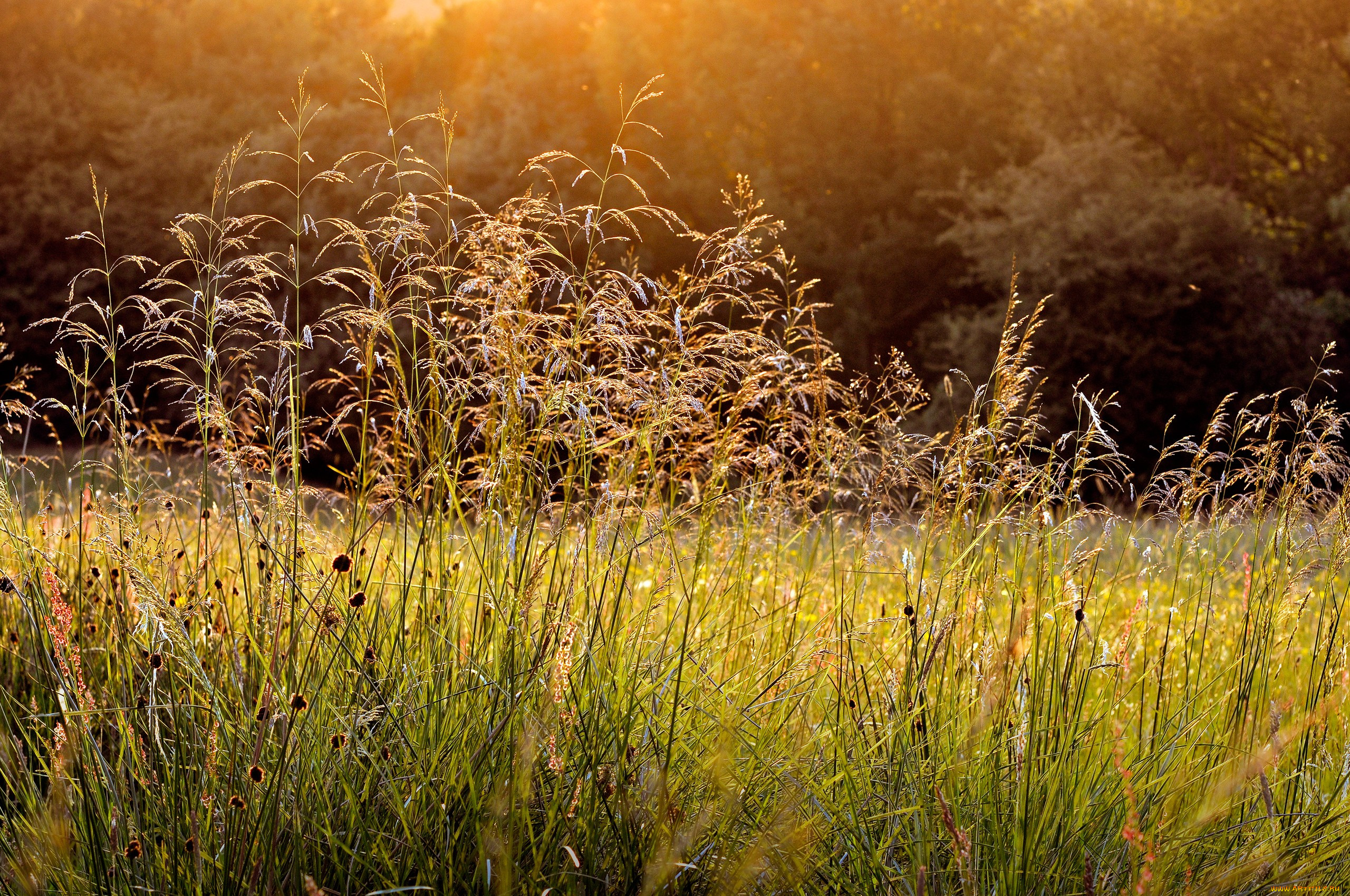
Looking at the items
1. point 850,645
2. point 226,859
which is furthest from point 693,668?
point 226,859

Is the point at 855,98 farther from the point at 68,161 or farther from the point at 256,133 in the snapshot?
the point at 68,161

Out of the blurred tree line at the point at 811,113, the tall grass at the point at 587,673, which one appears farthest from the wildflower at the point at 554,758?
the blurred tree line at the point at 811,113

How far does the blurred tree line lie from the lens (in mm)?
17781

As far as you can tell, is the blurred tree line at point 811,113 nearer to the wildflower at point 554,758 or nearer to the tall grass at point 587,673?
the tall grass at point 587,673

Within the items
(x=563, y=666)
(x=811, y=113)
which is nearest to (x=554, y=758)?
(x=563, y=666)

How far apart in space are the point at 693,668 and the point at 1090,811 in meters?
0.92

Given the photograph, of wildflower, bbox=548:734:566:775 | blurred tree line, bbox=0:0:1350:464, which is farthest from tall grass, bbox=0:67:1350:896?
blurred tree line, bbox=0:0:1350:464

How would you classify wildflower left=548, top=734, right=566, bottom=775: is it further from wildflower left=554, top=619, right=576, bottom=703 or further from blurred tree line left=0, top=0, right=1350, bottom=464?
blurred tree line left=0, top=0, right=1350, bottom=464

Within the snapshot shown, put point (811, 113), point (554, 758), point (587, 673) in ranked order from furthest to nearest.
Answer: point (811, 113)
point (587, 673)
point (554, 758)

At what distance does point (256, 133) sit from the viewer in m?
17.3

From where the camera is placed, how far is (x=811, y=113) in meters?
18.9

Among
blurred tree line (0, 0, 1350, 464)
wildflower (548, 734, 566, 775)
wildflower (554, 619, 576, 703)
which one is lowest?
wildflower (548, 734, 566, 775)

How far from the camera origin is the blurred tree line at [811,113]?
17.8 metres

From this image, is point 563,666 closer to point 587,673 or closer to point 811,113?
point 587,673
